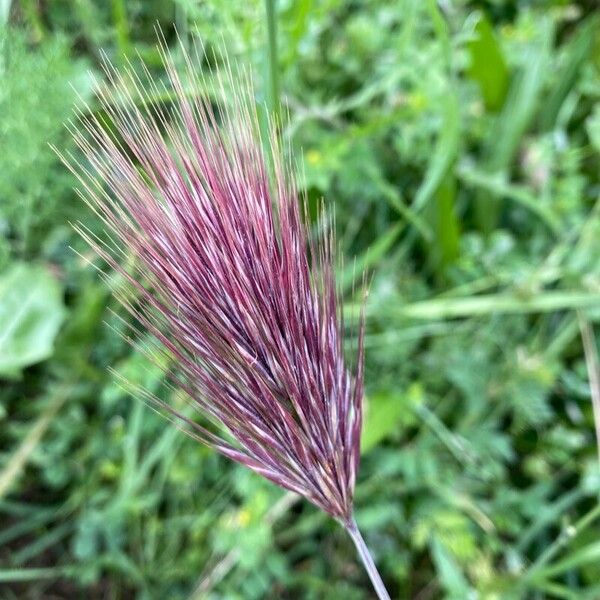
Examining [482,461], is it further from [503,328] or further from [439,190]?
[439,190]

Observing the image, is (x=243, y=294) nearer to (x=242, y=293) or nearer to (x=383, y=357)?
(x=242, y=293)

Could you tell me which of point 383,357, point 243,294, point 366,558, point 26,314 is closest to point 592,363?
point 383,357

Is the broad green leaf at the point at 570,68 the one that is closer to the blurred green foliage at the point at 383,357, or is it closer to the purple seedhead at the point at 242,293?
the blurred green foliage at the point at 383,357

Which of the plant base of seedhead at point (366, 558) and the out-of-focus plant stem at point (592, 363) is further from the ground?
the plant base of seedhead at point (366, 558)

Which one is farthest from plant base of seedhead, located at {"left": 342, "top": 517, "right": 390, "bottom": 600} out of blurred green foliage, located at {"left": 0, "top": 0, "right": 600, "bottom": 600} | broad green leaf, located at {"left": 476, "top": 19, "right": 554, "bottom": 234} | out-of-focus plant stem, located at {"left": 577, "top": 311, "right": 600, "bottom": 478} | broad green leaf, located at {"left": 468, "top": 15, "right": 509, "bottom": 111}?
broad green leaf, located at {"left": 468, "top": 15, "right": 509, "bottom": 111}

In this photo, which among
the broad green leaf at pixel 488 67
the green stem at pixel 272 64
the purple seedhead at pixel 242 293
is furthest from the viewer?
the broad green leaf at pixel 488 67

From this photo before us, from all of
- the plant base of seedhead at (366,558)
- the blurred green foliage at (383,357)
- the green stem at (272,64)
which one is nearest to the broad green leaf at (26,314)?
the blurred green foliage at (383,357)

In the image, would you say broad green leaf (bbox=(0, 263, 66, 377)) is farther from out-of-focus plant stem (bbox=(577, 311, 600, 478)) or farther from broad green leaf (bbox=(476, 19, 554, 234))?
out-of-focus plant stem (bbox=(577, 311, 600, 478))
